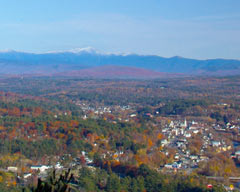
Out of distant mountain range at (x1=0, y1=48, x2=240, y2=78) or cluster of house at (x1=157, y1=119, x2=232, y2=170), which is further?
distant mountain range at (x1=0, y1=48, x2=240, y2=78)

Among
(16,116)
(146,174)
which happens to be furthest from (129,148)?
(16,116)

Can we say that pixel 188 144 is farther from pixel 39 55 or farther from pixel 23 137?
→ pixel 39 55

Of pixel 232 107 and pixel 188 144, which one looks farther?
pixel 232 107

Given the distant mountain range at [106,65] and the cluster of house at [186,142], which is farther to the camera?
the distant mountain range at [106,65]

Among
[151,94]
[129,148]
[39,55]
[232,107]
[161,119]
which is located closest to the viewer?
[129,148]

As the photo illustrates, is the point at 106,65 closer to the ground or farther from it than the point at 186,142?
farther from it

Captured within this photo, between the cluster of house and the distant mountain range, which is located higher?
the distant mountain range

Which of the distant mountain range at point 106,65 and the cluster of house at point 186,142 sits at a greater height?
the distant mountain range at point 106,65

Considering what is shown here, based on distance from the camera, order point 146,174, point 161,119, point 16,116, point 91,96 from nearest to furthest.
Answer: point 146,174 < point 16,116 < point 161,119 < point 91,96
